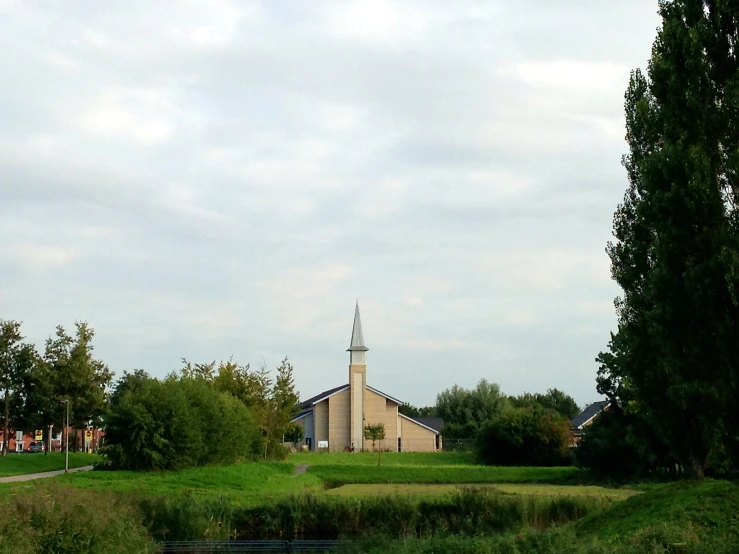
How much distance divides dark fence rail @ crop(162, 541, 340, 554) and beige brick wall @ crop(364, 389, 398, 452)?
197 feet

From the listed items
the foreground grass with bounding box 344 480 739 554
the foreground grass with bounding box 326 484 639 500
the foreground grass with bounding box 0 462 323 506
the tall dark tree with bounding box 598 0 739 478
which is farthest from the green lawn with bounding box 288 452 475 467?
the foreground grass with bounding box 344 480 739 554

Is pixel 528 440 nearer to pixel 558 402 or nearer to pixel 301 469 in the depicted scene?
pixel 301 469

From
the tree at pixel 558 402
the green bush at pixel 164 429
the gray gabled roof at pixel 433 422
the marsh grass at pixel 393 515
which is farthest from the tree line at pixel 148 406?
the tree at pixel 558 402

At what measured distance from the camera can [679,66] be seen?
18469 mm

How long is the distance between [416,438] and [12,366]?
139 feet

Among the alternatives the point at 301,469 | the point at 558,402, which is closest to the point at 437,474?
the point at 301,469

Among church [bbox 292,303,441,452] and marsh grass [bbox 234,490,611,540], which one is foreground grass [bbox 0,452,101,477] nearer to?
marsh grass [bbox 234,490,611,540]

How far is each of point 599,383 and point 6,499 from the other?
35202mm

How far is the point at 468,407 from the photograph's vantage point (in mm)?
99625

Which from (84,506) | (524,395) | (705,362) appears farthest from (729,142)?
(524,395)

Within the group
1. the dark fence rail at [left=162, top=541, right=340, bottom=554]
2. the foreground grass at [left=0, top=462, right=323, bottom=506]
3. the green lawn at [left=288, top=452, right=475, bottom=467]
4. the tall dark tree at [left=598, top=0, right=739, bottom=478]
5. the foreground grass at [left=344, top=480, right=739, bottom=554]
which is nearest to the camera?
the foreground grass at [left=344, top=480, right=739, bottom=554]

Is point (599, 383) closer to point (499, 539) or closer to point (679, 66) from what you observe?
point (679, 66)

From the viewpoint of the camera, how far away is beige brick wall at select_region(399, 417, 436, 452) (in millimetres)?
82125

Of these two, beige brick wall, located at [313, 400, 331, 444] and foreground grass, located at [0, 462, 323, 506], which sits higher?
beige brick wall, located at [313, 400, 331, 444]
